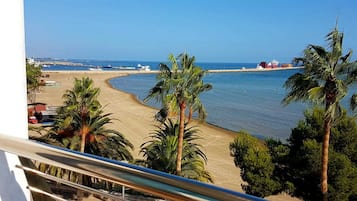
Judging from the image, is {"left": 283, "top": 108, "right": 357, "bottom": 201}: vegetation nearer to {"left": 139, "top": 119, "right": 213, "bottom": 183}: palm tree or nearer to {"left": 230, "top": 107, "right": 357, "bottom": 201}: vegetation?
{"left": 230, "top": 107, "right": 357, "bottom": 201}: vegetation

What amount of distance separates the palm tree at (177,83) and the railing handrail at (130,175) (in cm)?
971

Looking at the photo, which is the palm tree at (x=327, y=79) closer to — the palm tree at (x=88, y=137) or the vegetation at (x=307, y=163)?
the vegetation at (x=307, y=163)

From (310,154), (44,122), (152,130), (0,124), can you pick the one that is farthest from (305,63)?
(44,122)

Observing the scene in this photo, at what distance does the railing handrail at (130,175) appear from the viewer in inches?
24.0

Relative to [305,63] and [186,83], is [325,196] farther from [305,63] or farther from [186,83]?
[186,83]

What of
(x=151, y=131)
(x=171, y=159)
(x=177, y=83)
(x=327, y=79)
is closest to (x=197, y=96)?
(x=177, y=83)

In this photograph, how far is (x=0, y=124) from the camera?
1.27 m

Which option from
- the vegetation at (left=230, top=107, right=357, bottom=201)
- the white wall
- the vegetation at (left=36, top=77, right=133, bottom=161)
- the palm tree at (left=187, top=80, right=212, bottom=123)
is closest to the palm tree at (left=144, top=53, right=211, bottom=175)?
the palm tree at (left=187, top=80, right=212, bottom=123)

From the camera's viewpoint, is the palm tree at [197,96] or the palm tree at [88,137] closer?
the palm tree at [88,137]

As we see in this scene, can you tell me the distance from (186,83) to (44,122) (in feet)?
33.7

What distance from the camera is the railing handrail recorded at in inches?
24.0

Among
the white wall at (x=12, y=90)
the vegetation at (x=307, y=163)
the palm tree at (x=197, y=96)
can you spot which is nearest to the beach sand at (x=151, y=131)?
the vegetation at (x=307, y=163)

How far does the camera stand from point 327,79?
956 centimetres

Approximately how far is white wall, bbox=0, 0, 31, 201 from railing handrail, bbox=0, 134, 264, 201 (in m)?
0.35
